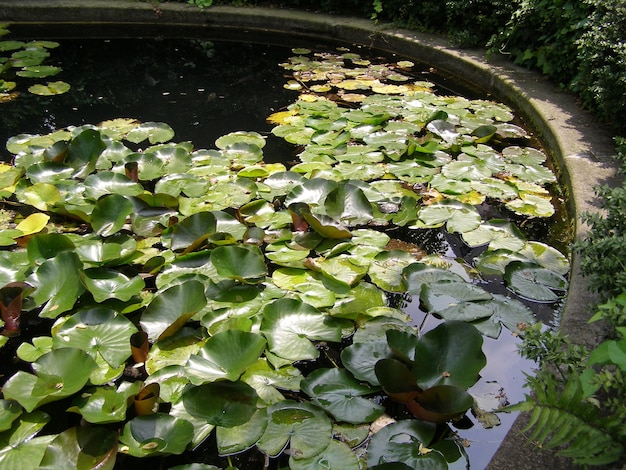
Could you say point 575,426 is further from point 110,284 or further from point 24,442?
point 110,284

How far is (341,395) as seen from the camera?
165 cm

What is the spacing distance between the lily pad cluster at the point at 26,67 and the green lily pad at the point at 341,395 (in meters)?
3.66

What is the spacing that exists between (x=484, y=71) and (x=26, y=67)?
399 centimetres

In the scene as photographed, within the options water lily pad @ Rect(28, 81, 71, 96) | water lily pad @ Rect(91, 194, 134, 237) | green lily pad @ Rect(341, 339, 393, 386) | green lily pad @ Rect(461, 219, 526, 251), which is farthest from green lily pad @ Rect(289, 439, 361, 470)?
water lily pad @ Rect(28, 81, 71, 96)

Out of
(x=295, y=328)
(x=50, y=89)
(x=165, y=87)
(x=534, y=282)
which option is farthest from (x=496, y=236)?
(x=50, y=89)

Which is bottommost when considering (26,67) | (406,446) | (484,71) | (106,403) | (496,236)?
(26,67)

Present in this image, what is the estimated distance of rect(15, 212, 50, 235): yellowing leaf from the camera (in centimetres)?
244

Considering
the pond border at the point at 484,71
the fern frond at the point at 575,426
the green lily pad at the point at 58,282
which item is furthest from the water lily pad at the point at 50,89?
the fern frond at the point at 575,426

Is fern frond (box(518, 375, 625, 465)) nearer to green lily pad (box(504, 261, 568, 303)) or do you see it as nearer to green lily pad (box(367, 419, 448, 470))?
green lily pad (box(367, 419, 448, 470))

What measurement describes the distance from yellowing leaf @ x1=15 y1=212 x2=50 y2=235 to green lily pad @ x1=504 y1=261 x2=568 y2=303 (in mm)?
2037

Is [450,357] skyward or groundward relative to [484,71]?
groundward

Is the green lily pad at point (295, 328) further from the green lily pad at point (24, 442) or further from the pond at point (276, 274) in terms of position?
the green lily pad at point (24, 442)

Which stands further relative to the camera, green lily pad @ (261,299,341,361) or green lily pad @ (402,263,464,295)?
green lily pad @ (402,263,464,295)

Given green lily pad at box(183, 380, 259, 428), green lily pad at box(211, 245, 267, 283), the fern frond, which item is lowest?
green lily pad at box(183, 380, 259, 428)
